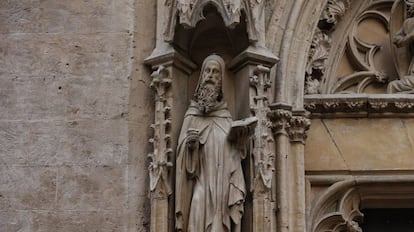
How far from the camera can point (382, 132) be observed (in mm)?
7699

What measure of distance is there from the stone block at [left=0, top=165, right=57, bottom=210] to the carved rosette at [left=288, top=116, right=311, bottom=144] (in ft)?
5.85

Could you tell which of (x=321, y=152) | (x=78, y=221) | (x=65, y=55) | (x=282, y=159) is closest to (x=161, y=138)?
(x=78, y=221)

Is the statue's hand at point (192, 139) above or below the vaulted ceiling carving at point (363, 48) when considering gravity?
below

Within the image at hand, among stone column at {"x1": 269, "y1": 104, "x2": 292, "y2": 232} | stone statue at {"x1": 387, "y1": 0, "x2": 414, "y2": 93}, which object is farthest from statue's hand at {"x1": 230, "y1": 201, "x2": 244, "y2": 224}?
stone statue at {"x1": 387, "y1": 0, "x2": 414, "y2": 93}

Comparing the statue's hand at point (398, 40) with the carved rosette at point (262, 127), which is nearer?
the carved rosette at point (262, 127)

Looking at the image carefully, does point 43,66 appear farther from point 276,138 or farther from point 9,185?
point 276,138

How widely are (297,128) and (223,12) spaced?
1.10 meters

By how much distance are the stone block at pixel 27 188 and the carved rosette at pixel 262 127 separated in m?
1.47

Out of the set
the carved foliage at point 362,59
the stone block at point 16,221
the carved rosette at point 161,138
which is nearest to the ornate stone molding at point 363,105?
the carved foliage at point 362,59

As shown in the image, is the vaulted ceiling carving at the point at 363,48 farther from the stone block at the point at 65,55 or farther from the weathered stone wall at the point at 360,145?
the stone block at the point at 65,55

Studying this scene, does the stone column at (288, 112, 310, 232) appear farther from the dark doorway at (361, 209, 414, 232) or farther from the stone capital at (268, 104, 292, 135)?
the dark doorway at (361, 209, 414, 232)

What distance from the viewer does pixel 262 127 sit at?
6.82 m

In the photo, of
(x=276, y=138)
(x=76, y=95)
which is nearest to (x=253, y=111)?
(x=276, y=138)

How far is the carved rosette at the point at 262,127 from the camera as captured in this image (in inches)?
264
